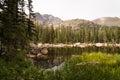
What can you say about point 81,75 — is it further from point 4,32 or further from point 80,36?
point 80,36

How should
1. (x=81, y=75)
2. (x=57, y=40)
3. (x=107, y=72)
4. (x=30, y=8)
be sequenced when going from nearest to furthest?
1. (x=81, y=75)
2. (x=107, y=72)
3. (x=30, y=8)
4. (x=57, y=40)

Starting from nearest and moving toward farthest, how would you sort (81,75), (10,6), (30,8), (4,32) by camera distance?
(81,75) → (4,32) → (10,6) → (30,8)

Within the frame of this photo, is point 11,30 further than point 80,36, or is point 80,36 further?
point 80,36

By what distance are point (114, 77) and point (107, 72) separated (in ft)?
2.70

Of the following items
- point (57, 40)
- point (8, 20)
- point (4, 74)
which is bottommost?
point (57, 40)

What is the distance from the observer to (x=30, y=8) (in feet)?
232

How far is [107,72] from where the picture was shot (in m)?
14.2

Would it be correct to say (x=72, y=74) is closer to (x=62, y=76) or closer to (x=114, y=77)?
(x=62, y=76)

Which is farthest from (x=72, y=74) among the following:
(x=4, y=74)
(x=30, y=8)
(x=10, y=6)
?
(x=30, y=8)

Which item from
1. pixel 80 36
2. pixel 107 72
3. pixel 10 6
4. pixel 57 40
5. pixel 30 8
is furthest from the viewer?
pixel 80 36

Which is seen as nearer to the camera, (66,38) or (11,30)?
(11,30)

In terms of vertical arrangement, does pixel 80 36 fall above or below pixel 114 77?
below

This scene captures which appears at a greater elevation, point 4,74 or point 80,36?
point 4,74

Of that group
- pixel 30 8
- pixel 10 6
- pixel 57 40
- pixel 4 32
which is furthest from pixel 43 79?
pixel 57 40
